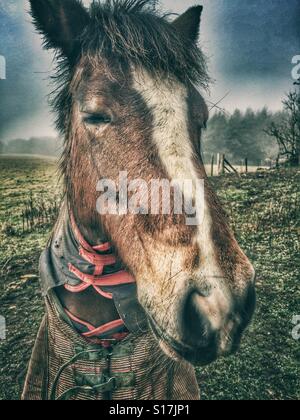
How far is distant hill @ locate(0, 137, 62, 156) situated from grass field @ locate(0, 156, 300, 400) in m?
0.07

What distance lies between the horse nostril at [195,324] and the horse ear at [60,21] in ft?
4.35

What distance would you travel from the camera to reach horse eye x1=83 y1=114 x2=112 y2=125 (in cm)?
128

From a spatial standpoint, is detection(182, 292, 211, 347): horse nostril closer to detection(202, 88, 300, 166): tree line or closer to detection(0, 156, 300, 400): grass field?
detection(0, 156, 300, 400): grass field

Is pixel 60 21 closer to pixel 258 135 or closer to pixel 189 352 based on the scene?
pixel 189 352

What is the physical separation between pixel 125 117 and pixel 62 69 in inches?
26.1

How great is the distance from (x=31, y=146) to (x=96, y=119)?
118 cm

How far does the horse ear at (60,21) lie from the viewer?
1419 millimetres

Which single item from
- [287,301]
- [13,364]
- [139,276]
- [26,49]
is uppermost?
[26,49]

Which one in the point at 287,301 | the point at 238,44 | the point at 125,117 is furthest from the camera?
the point at 287,301

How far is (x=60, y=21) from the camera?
145 centimetres

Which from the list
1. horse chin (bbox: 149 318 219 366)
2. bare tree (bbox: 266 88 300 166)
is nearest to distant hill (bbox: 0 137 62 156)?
horse chin (bbox: 149 318 219 366)
